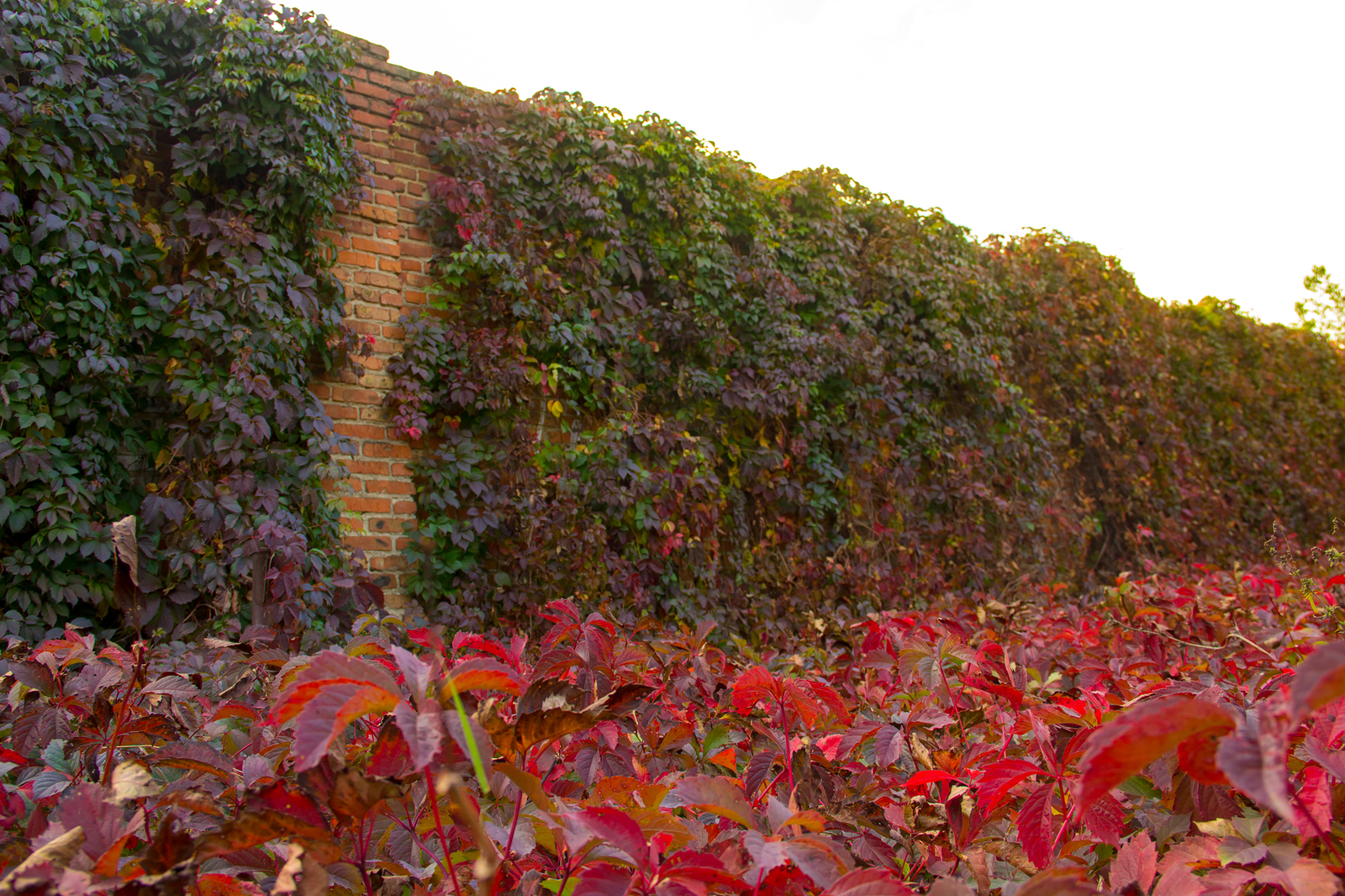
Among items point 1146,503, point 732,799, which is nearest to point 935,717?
point 732,799

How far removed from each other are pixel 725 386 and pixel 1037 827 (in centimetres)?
407

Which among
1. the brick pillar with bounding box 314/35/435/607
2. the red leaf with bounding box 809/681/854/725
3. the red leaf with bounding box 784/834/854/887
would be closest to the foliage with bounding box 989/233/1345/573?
the brick pillar with bounding box 314/35/435/607

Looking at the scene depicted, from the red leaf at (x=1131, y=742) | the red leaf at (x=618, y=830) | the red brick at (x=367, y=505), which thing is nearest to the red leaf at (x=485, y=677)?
the red leaf at (x=618, y=830)

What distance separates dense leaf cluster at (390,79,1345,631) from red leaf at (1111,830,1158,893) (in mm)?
3346

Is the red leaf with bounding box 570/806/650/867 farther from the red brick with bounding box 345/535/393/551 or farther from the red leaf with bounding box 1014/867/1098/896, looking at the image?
the red brick with bounding box 345/535/393/551

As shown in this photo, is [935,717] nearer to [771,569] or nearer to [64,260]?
[64,260]

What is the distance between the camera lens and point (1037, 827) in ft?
2.20

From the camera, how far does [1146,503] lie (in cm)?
766

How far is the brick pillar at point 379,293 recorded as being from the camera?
12.1 ft

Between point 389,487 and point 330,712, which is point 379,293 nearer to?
point 389,487

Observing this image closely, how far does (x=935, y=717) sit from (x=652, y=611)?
329 cm

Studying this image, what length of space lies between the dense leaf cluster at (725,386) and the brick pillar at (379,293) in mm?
128

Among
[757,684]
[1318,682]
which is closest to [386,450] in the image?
[757,684]

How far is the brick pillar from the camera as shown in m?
3.69
